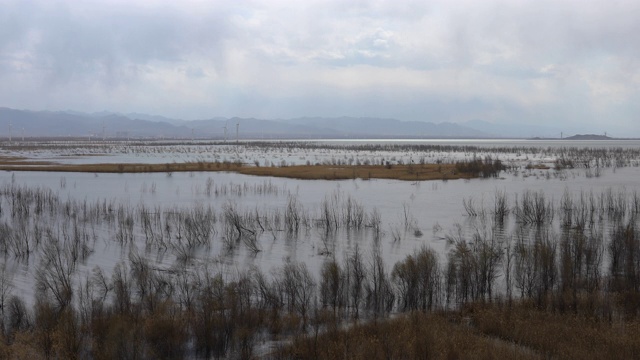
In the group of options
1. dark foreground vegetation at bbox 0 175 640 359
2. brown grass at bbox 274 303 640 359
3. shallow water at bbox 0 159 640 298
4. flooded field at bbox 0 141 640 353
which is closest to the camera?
brown grass at bbox 274 303 640 359

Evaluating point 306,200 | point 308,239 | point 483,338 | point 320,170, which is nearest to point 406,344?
point 483,338

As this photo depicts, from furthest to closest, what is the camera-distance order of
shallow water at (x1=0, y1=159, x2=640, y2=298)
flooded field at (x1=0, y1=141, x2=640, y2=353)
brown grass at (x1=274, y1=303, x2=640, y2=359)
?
1. shallow water at (x1=0, y1=159, x2=640, y2=298)
2. flooded field at (x1=0, y1=141, x2=640, y2=353)
3. brown grass at (x1=274, y1=303, x2=640, y2=359)

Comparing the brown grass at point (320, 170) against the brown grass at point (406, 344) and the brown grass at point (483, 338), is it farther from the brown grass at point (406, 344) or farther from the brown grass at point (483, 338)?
the brown grass at point (406, 344)

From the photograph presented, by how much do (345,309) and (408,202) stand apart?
A: 18.5 meters

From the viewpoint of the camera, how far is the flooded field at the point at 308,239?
1334cm

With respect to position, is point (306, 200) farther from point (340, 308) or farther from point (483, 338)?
point (483, 338)

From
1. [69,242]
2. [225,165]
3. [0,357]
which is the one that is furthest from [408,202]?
[225,165]

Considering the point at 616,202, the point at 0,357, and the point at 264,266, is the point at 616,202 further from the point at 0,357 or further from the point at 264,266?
the point at 0,357

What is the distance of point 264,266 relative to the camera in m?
17.1

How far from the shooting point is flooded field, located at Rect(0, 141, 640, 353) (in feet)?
43.8

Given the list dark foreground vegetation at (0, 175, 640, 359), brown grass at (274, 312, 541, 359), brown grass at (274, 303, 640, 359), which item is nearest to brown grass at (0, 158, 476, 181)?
dark foreground vegetation at (0, 175, 640, 359)

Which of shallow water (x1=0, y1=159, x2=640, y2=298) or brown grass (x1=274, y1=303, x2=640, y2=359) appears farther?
shallow water (x1=0, y1=159, x2=640, y2=298)

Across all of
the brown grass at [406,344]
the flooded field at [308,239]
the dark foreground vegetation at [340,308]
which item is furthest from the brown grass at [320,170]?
the brown grass at [406,344]

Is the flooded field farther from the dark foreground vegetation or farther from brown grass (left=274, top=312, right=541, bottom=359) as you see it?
brown grass (left=274, top=312, right=541, bottom=359)
